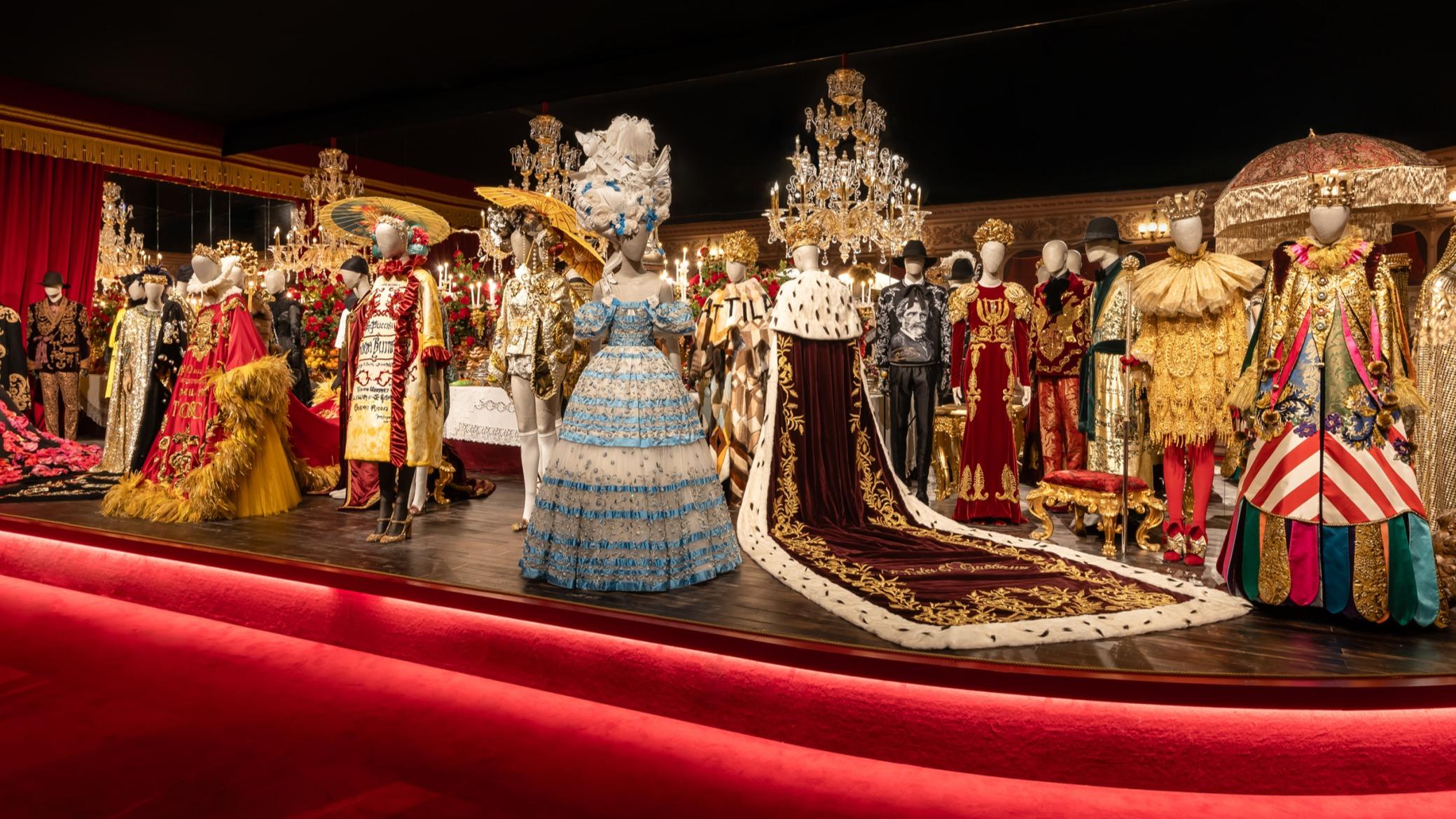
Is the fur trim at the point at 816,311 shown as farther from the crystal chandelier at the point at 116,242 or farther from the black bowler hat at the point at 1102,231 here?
the crystal chandelier at the point at 116,242

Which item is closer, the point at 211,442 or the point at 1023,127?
the point at 211,442

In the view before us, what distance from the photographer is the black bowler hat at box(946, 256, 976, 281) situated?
18.3 ft

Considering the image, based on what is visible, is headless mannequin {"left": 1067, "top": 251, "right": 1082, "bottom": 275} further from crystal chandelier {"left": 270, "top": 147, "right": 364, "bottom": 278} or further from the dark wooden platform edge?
crystal chandelier {"left": 270, "top": 147, "right": 364, "bottom": 278}

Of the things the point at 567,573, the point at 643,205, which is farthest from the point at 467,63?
the point at 567,573

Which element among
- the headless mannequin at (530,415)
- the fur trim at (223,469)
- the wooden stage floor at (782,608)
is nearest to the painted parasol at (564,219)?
the headless mannequin at (530,415)

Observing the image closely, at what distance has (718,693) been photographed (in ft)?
8.89

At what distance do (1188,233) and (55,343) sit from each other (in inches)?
387

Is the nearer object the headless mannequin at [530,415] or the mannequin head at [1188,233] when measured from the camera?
the mannequin head at [1188,233]

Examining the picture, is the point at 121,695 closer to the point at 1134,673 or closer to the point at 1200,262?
the point at 1134,673

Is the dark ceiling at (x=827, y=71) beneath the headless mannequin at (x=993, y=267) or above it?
above

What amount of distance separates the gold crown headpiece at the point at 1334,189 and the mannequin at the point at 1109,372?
4.23 feet

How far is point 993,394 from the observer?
17.0 ft

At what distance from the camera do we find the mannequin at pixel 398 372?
13.6ft

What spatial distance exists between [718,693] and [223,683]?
1.93 m
